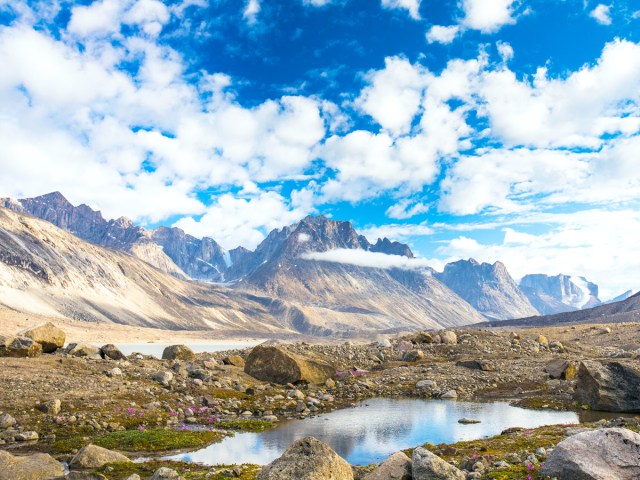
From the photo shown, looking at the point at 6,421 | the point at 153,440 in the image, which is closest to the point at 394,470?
the point at 153,440

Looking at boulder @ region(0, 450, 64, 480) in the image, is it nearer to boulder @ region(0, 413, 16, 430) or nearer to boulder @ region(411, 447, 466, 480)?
boulder @ region(0, 413, 16, 430)

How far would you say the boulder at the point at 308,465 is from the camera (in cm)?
1638

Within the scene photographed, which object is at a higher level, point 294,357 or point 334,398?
point 294,357

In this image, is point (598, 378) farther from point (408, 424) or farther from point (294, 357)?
point (294, 357)

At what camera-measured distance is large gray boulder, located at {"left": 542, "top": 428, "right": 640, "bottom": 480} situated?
50.6 feet

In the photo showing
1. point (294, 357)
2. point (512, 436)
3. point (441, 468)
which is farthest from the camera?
point (294, 357)

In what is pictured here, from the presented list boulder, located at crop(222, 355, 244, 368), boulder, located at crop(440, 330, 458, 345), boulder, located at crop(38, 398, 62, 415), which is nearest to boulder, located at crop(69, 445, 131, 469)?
boulder, located at crop(38, 398, 62, 415)

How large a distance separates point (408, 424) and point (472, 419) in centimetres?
479

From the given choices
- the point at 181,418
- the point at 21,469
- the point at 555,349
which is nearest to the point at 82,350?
the point at 181,418

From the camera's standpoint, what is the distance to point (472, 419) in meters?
35.9

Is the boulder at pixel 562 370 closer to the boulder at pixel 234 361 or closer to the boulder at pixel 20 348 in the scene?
the boulder at pixel 234 361

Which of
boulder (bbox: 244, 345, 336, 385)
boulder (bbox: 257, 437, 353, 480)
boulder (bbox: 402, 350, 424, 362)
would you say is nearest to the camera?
boulder (bbox: 257, 437, 353, 480)

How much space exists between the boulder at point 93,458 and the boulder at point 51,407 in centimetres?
919

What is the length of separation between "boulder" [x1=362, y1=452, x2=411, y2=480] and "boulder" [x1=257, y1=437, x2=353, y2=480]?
1.10 metres
